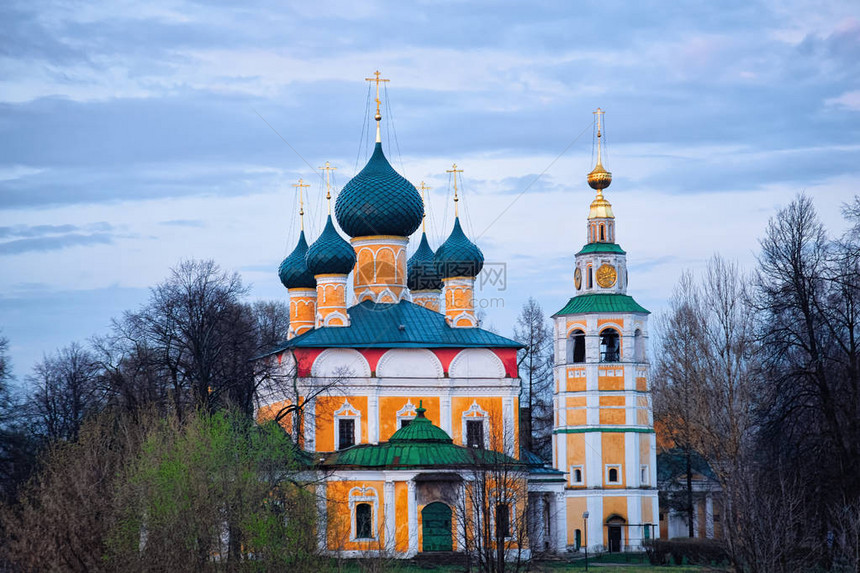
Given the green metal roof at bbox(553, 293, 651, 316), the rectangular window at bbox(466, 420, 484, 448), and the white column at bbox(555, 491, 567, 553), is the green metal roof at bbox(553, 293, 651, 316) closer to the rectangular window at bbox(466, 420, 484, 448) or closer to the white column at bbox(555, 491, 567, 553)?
the white column at bbox(555, 491, 567, 553)

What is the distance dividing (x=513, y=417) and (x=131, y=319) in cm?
996

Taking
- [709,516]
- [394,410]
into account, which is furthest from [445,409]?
[709,516]

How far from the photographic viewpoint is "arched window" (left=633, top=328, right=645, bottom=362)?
3906 cm

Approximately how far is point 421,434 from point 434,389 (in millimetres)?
2498

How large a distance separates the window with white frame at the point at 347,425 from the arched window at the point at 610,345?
30.4 feet

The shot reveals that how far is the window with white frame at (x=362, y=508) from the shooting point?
30.5m

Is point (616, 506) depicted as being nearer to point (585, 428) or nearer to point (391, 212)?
point (585, 428)

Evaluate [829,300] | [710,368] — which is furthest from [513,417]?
[829,300]

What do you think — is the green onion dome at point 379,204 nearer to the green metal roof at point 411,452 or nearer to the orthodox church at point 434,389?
the orthodox church at point 434,389

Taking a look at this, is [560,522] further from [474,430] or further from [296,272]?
[296,272]

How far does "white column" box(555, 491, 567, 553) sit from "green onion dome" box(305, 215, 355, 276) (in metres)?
8.45

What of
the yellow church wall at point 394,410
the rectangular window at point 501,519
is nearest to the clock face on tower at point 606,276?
the yellow church wall at point 394,410

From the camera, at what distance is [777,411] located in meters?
25.1

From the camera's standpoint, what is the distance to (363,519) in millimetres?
30547
